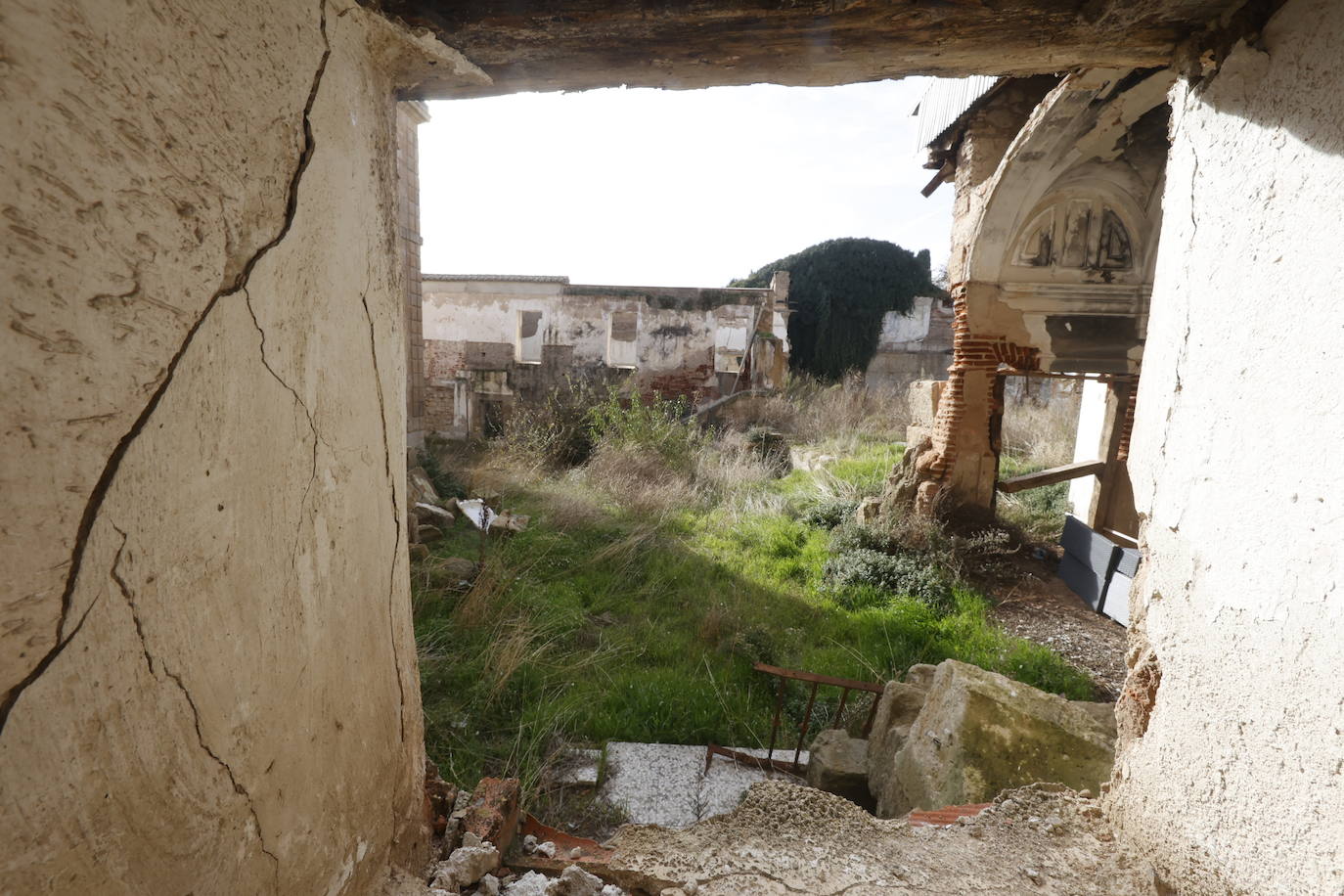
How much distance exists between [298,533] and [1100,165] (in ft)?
22.5

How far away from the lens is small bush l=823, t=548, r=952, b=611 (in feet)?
17.0

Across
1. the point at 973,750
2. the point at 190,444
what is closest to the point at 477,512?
the point at 973,750

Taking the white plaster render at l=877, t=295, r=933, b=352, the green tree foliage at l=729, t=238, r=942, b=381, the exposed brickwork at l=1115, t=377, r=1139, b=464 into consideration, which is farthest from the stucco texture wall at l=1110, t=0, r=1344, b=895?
the white plaster render at l=877, t=295, r=933, b=352

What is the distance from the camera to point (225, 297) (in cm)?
96

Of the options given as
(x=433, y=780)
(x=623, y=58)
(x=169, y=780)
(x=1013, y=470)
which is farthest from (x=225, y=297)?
(x=1013, y=470)

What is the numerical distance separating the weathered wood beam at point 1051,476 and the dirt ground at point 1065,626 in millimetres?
1108

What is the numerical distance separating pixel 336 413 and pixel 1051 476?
7.45m

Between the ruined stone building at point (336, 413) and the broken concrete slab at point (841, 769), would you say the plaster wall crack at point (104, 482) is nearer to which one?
the ruined stone building at point (336, 413)

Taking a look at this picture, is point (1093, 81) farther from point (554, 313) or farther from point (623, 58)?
point (554, 313)

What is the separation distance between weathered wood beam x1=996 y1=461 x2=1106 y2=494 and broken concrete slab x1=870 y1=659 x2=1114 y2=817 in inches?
181

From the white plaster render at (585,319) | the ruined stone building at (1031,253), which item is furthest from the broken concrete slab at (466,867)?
the white plaster render at (585,319)

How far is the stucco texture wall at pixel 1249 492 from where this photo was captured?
1.19 m

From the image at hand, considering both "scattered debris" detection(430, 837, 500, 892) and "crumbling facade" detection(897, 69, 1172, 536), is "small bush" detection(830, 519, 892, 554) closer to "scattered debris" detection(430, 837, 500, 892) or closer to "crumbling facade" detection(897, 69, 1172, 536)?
"crumbling facade" detection(897, 69, 1172, 536)

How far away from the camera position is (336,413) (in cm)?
127
